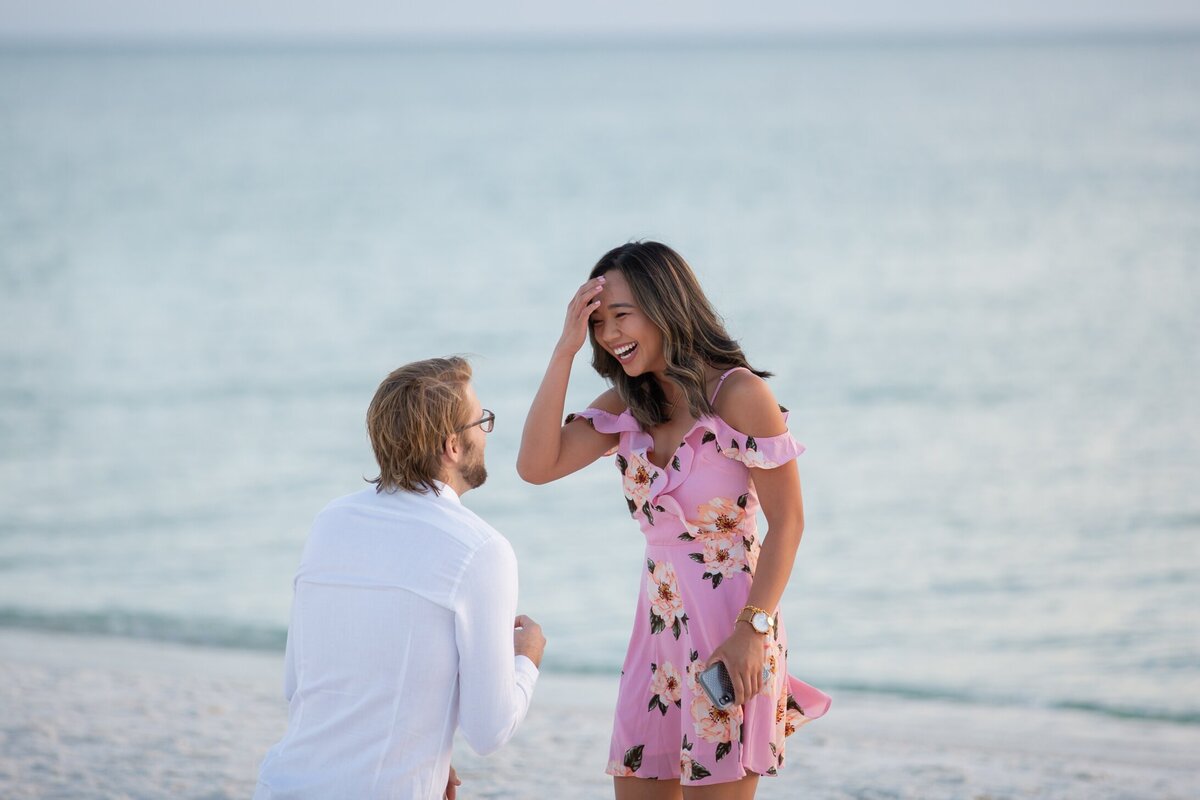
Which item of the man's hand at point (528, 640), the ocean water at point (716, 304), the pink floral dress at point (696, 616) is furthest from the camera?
the ocean water at point (716, 304)

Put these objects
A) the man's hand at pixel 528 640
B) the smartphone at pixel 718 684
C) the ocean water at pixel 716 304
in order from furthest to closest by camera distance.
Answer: the ocean water at pixel 716 304, the smartphone at pixel 718 684, the man's hand at pixel 528 640

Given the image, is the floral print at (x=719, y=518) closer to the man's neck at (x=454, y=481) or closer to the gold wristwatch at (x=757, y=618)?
the gold wristwatch at (x=757, y=618)

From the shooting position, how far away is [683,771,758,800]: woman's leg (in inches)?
121

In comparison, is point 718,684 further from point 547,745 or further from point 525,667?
point 547,745

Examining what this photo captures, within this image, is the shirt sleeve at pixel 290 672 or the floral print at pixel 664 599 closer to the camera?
the shirt sleeve at pixel 290 672

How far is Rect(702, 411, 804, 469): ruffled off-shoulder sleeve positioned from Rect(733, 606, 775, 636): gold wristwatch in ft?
1.06

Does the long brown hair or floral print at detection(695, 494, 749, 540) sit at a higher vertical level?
the long brown hair

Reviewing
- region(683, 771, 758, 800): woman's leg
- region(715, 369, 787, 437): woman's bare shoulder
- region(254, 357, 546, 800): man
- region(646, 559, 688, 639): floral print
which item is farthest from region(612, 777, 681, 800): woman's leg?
region(715, 369, 787, 437): woman's bare shoulder

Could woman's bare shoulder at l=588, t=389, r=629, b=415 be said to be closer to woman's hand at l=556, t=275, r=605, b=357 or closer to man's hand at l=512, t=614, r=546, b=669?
woman's hand at l=556, t=275, r=605, b=357

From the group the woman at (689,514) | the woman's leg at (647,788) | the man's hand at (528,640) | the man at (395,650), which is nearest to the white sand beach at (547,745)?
the woman's leg at (647,788)

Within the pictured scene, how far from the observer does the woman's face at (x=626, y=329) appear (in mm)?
3170

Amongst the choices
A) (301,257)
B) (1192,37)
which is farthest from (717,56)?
(301,257)

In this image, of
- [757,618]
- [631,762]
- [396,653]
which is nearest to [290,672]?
[396,653]

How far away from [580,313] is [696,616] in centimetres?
76
